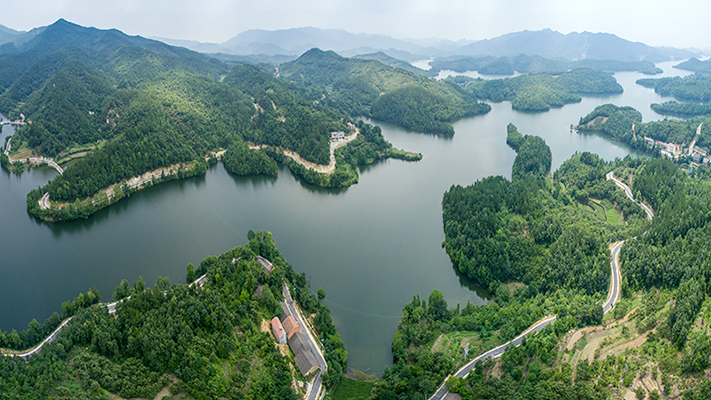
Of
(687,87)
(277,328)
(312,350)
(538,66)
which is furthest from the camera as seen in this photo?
(538,66)

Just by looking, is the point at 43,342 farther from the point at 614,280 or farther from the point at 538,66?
the point at 538,66

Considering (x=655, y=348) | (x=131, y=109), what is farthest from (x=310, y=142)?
(x=655, y=348)

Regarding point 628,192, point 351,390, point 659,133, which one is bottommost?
point 351,390

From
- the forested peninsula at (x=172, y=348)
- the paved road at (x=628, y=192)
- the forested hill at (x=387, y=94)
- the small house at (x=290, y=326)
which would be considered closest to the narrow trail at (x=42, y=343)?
the forested peninsula at (x=172, y=348)

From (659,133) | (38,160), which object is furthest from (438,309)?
(659,133)

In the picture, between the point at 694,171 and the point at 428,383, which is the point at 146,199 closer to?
the point at 428,383

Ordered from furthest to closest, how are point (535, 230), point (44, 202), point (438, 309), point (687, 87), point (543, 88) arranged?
point (687, 87), point (543, 88), point (44, 202), point (535, 230), point (438, 309)
